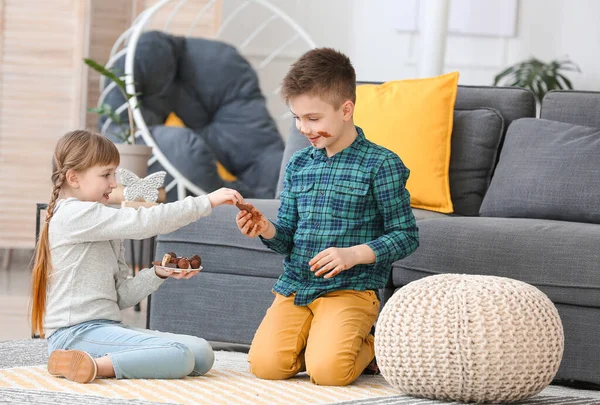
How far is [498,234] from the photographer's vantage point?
7.31 ft

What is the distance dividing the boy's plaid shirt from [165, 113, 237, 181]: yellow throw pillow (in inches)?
78.3

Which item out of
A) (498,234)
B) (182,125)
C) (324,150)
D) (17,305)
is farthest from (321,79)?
(182,125)

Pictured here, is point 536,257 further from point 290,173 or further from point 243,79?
point 243,79

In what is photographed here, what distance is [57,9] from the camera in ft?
14.1

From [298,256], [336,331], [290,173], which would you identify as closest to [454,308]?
[336,331]

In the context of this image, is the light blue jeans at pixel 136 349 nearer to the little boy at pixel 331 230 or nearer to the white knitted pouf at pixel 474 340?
the little boy at pixel 331 230

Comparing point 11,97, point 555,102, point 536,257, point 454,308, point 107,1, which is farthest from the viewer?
point 107,1

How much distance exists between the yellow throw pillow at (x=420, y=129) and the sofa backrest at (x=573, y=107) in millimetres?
305

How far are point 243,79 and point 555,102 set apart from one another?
1.95m

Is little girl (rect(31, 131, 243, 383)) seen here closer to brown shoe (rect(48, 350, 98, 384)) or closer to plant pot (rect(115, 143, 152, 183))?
brown shoe (rect(48, 350, 98, 384))

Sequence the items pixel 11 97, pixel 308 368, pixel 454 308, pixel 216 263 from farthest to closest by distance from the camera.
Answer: pixel 11 97 → pixel 216 263 → pixel 308 368 → pixel 454 308

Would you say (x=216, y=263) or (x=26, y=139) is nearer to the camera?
(x=216, y=263)

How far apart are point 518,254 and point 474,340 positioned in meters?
0.50

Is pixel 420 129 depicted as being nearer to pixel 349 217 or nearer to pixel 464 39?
pixel 349 217
